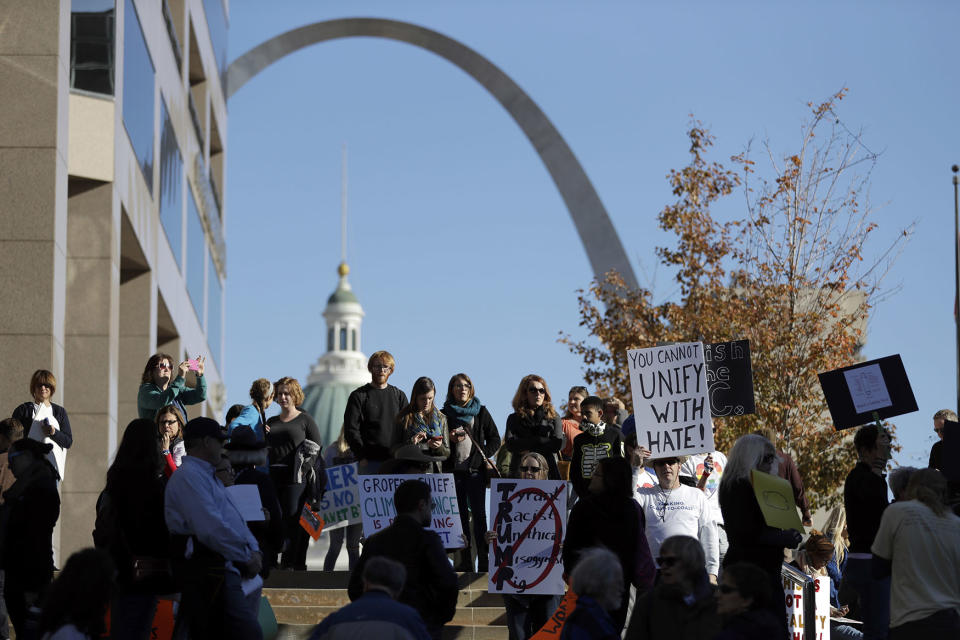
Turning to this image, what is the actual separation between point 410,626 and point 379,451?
6.62 meters

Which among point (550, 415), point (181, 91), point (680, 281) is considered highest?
point (181, 91)

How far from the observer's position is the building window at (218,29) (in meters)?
35.8

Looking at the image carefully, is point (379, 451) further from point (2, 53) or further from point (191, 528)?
point (2, 53)

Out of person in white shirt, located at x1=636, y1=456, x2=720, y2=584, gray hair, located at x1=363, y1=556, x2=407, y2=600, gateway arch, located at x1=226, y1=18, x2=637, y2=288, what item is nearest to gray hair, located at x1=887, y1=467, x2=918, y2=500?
person in white shirt, located at x1=636, y1=456, x2=720, y2=584

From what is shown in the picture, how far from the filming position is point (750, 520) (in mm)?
9453

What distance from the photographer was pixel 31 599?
10000 mm

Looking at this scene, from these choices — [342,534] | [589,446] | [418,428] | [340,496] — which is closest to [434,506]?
[418,428]

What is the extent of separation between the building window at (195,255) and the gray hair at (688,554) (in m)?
24.2

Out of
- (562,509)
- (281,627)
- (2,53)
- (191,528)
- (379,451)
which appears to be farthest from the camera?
(2,53)

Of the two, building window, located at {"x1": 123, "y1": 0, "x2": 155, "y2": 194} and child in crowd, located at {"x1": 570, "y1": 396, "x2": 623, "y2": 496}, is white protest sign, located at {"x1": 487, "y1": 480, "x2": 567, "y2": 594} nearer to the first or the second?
child in crowd, located at {"x1": 570, "y1": 396, "x2": 623, "y2": 496}

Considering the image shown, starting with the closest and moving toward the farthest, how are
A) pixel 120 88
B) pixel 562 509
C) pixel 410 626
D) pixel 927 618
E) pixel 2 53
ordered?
1. pixel 410 626
2. pixel 927 618
3. pixel 562 509
4. pixel 2 53
5. pixel 120 88

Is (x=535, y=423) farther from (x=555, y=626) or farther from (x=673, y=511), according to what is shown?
(x=555, y=626)

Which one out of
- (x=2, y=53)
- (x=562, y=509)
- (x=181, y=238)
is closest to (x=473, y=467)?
(x=562, y=509)

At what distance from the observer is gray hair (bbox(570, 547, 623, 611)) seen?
759 cm
